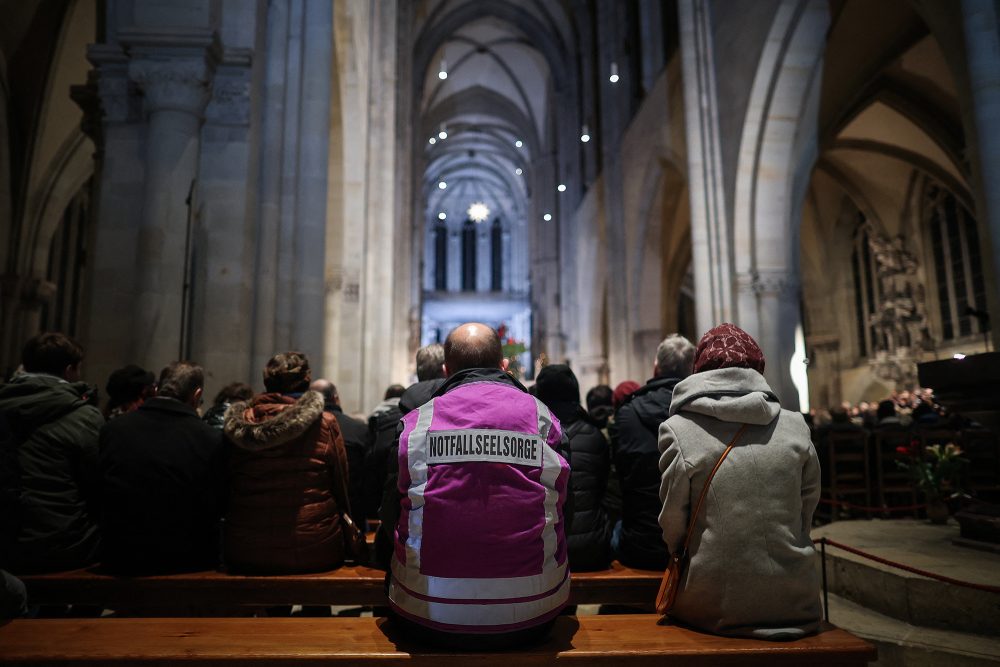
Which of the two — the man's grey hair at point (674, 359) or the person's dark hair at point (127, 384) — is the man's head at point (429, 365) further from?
the person's dark hair at point (127, 384)

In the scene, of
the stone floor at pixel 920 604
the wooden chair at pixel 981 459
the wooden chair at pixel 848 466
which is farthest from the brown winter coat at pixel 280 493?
the wooden chair at pixel 981 459

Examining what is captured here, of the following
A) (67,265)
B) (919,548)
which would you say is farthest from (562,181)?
(919,548)

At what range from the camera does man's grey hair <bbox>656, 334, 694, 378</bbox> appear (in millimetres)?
3184

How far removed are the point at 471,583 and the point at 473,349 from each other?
684mm

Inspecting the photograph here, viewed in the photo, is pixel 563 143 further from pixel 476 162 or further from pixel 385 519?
pixel 385 519

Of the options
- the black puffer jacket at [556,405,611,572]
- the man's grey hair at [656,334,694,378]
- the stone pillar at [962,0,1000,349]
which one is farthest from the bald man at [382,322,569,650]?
the stone pillar at [962,0,1000,349]

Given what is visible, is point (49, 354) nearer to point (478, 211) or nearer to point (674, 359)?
point (674, 359)

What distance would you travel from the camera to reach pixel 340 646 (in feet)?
6.19

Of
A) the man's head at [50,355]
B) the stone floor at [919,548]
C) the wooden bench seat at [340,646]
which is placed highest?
the man's head at [50,355]

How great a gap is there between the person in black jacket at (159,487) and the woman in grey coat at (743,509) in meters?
1.72

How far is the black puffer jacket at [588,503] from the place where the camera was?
276 centimetres

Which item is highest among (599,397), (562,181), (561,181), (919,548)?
(561,181)

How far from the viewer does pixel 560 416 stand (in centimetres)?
291

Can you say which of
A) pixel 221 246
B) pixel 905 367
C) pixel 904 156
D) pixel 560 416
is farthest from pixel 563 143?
pixel 560 416
